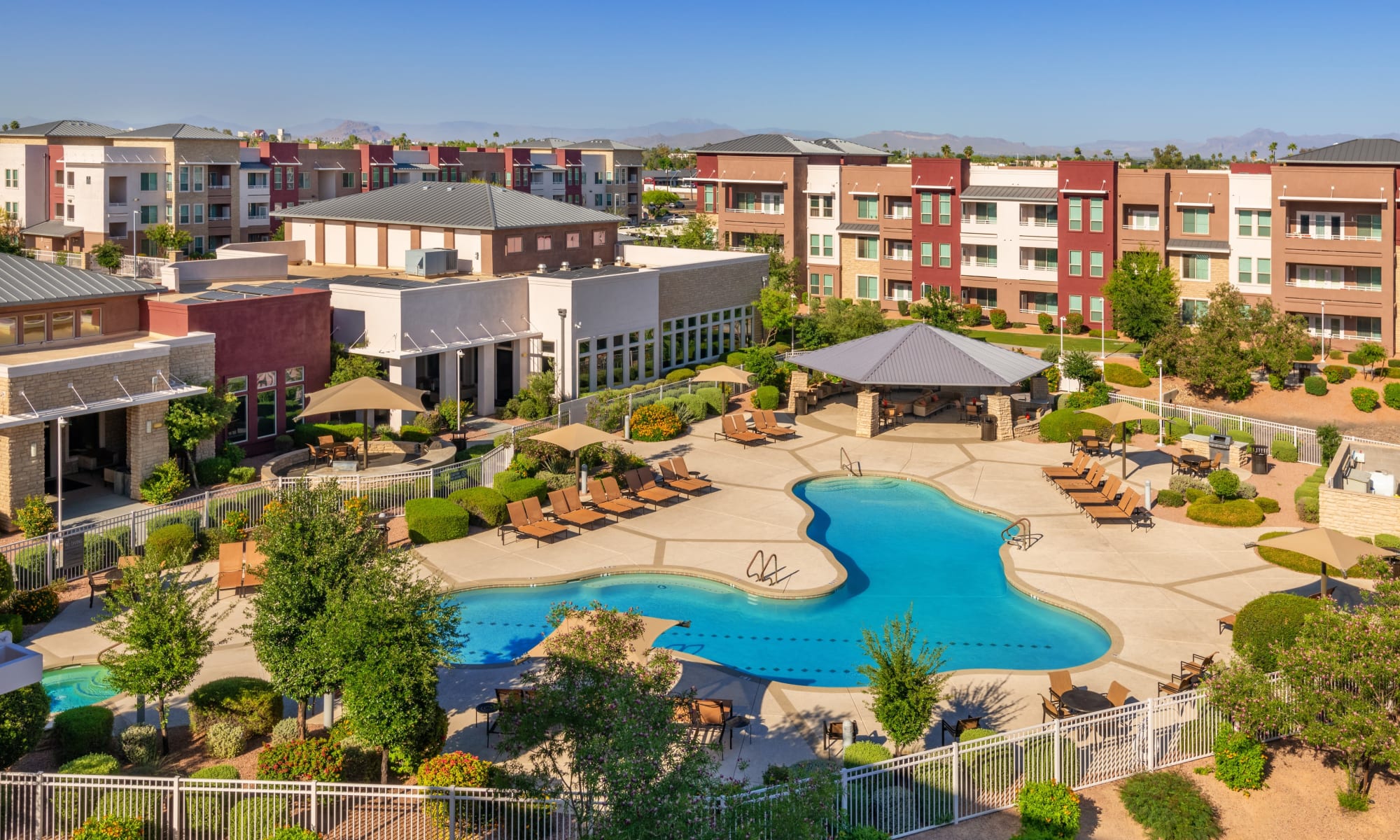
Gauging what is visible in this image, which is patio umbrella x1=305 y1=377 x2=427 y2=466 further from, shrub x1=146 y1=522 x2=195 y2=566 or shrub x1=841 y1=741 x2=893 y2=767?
shrub x1=841 y1=741 x2=893 y2=767

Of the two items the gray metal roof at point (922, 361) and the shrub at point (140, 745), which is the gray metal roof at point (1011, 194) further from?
the shrub at point (140, 745)

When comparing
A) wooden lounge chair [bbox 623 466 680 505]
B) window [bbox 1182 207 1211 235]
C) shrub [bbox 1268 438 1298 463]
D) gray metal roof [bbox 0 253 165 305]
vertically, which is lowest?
wooden lounge chair [bbox 623 466 680 505]

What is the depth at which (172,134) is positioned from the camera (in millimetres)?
81000

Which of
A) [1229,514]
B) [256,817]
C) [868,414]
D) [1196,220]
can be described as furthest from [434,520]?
[1196,220]

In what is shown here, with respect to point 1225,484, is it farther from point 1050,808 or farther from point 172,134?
point 172,134

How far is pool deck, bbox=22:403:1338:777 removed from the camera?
63.4 ft

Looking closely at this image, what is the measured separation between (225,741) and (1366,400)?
143ft

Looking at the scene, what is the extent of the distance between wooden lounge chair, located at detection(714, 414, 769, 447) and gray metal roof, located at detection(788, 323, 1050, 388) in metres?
2.91

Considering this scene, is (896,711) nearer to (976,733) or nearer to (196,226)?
(976,733)

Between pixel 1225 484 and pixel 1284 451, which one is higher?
pixel 1284 451

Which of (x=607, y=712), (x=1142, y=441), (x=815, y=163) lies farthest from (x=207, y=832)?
(x=815, y=163)

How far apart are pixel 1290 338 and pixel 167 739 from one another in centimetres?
4362

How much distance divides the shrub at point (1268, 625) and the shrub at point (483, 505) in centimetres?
1566

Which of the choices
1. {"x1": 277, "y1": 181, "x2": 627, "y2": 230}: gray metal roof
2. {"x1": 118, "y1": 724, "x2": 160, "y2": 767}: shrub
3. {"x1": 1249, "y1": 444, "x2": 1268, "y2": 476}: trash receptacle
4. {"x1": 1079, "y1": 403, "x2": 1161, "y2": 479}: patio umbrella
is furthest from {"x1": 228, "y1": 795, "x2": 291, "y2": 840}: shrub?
{"x1": 277, "y1": 181, "x2": 627, "y2": 230}: gray metal roof
